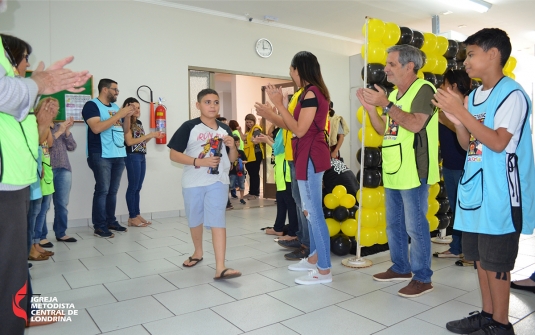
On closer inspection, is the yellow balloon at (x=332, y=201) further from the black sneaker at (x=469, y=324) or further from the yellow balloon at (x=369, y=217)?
the black sneaker at (x=469, y=324)

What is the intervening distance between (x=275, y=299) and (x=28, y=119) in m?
1.79

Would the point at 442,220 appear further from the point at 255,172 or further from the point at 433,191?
the point at 255,172

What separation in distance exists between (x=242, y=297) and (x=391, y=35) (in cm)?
242

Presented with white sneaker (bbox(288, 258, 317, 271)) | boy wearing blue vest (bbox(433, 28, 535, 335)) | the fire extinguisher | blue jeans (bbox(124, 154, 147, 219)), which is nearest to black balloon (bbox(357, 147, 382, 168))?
white sneaker (bbox(288, 258, 317, 271))

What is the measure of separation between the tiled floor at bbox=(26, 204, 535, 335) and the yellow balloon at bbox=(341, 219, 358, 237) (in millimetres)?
262

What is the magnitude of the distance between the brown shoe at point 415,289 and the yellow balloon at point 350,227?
3.04ft

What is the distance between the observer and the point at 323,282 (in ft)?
9.51

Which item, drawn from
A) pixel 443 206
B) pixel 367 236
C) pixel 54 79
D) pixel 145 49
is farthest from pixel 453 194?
pixel 145 49

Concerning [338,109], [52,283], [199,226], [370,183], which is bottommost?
[52,283]

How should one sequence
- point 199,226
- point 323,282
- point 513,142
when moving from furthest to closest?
1. point 199,226
2. point 323,282
3. point 513,142

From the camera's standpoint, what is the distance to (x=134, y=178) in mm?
5145

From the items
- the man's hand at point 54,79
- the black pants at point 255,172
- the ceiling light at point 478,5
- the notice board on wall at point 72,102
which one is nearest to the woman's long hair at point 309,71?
the man's hand at point 54,79

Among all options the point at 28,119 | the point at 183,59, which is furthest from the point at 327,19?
the point at 28,119

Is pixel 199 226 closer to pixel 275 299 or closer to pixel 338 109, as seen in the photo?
pixel 275 299
